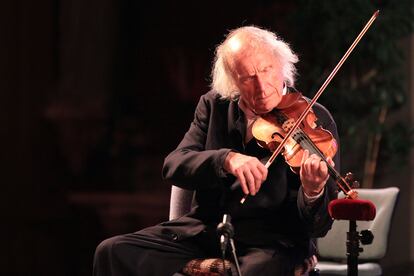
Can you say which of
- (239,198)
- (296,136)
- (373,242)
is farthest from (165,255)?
(373,242)

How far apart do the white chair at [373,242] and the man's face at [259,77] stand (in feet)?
2.47

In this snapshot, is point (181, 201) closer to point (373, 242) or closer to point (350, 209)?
point (350, 209)

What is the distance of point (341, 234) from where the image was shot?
2916 millimetres

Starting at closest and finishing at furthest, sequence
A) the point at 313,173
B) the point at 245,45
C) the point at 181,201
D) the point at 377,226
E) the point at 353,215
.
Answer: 1. the point at 313,173
2. the point at 353,215
3. the point at 245,45
4. the point at 181,201
5. the point at 377,226

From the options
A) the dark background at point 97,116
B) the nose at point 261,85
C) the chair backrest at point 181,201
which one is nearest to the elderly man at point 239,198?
the nose at point 261,85

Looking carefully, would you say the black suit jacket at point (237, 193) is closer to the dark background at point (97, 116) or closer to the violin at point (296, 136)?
the violin at point (296, 136)

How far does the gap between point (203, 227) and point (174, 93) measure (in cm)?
290

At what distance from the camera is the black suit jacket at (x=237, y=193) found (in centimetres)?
220

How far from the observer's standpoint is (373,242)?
2.87m

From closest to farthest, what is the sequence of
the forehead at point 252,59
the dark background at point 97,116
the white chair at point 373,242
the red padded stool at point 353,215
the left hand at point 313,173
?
the left hand at point 313,173 → the red padded stool at point 353,215 → the forehead at point 252,59 → the white chair at point 373,242 → the dark background at point 97,116

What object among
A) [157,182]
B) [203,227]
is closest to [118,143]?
[157,182]

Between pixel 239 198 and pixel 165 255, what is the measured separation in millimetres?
260

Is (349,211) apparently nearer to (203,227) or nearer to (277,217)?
(277,217)

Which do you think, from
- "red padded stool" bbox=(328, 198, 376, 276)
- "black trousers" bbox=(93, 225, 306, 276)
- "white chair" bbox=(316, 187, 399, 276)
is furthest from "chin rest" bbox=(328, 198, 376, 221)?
"white chair" bbox=(316, 187, 399, 276)
